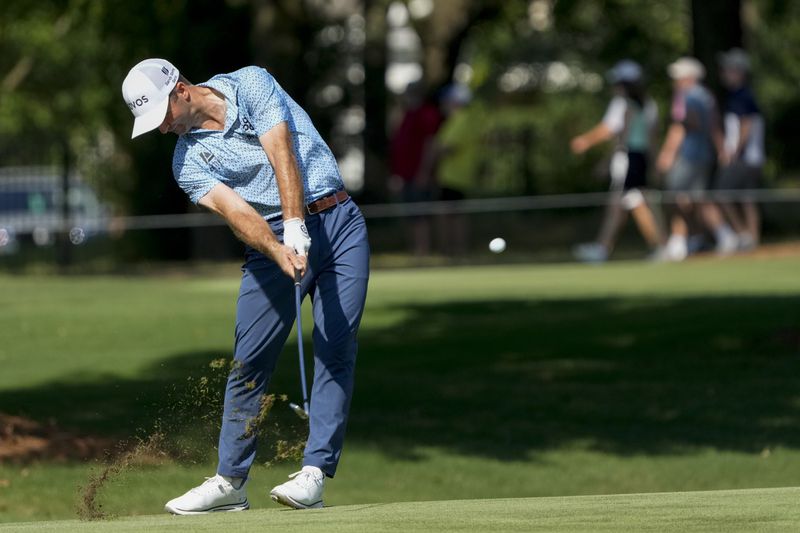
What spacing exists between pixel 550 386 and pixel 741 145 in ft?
29.4

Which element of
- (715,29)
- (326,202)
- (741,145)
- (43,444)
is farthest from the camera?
(715,29)

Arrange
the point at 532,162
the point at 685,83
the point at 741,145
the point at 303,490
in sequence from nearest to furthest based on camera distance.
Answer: the point at 303,490 < the point at 685,83 < the point at 741,145 < the point at 532,162

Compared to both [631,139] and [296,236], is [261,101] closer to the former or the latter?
[296,236]

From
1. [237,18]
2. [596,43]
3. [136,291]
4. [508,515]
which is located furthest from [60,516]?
[596,43]

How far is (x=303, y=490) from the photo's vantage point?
6.96m

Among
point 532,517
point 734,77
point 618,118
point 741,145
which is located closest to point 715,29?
point 741,145

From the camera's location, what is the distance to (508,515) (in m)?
6.21

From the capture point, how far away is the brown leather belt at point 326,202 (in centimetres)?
711

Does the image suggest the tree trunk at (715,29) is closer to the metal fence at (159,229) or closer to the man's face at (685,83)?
the metal fence at (159,229)

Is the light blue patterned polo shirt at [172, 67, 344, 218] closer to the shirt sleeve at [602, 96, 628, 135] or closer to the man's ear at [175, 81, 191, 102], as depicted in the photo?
the man's ear at [175, 81, 191, 102]

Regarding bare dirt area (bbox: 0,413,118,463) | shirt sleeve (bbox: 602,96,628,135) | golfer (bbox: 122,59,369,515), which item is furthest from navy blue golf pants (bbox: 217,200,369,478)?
shirt sleeve (bbox: 602,96,628,135)

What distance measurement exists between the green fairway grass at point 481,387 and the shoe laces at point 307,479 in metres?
1.10

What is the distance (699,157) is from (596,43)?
23.4 meters

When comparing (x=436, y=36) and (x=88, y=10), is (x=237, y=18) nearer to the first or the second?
(x=436, y=36)
